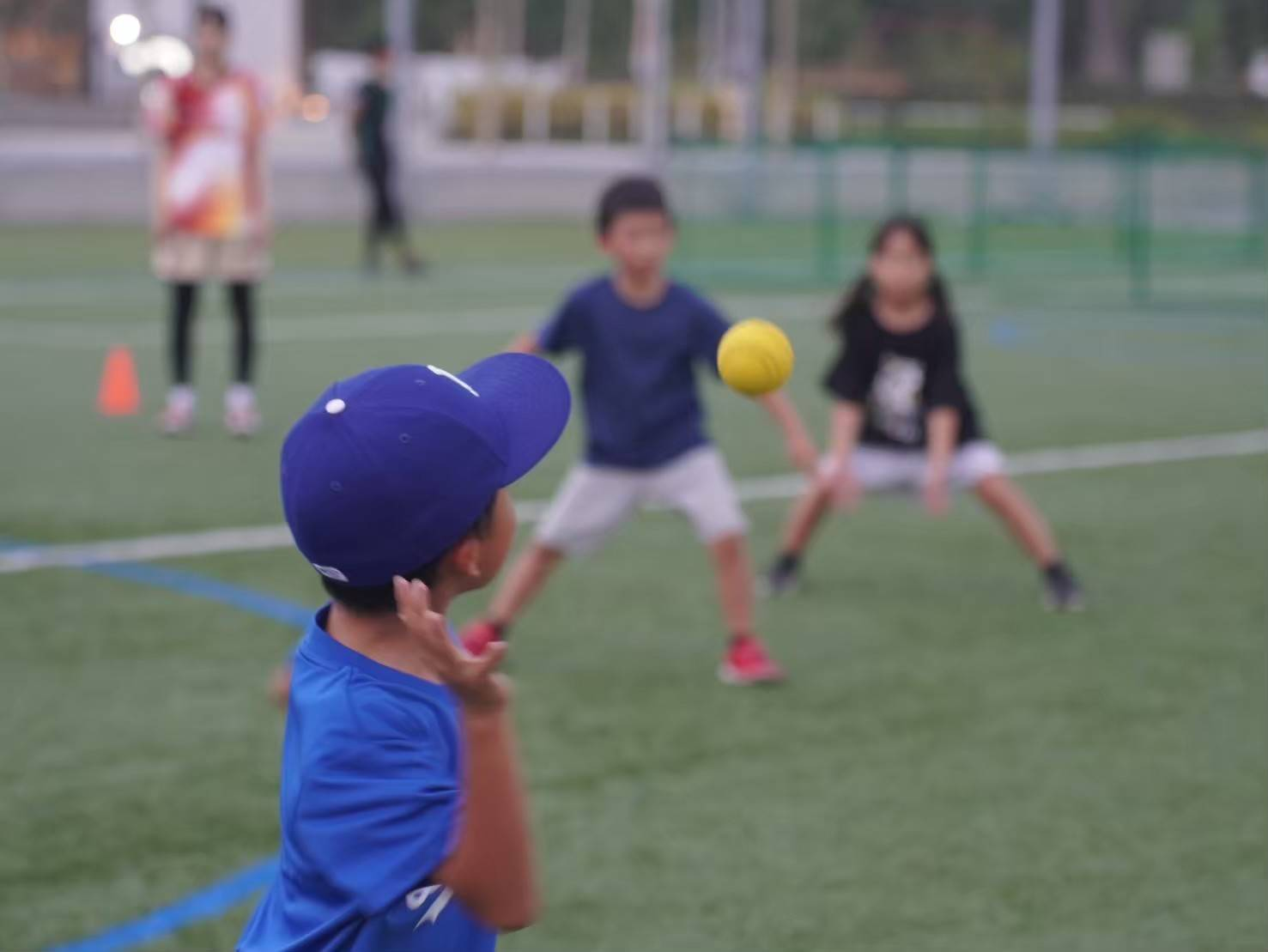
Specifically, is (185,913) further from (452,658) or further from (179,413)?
(179,413)

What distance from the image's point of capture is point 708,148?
23922mm

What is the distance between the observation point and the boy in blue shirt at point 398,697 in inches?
96.6

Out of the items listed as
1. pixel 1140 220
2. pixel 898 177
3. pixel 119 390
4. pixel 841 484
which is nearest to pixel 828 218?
pixel 898 177

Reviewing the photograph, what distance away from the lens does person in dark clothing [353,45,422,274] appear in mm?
21203

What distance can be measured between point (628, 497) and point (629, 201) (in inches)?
39.5

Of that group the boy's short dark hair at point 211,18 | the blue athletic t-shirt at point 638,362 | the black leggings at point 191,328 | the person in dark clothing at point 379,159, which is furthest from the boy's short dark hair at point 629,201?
the person in dark clothing at point 379,159

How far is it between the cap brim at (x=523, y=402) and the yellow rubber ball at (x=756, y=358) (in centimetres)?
62

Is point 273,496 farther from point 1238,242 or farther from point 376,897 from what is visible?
point 1238,242

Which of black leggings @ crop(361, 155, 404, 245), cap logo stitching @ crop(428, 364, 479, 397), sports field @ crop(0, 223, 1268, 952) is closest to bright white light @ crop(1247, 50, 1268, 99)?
black leggings @ crop(361, 155, 404, 245)

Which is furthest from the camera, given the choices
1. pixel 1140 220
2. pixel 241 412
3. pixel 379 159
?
pixel 1140 220

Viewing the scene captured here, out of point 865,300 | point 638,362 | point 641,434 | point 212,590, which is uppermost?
point 865,300

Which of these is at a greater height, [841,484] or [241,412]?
[841,484]

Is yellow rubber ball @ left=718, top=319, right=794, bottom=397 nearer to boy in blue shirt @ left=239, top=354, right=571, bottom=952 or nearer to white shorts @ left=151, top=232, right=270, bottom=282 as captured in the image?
boy in blue shirt @ left=239, top=354, right=571, bottom=952

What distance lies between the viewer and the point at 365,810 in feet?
8.16
